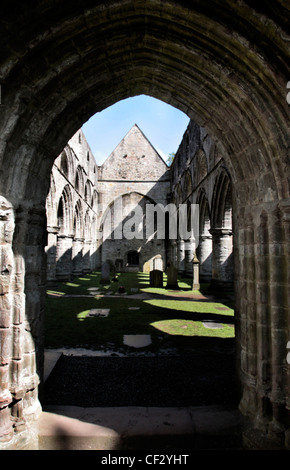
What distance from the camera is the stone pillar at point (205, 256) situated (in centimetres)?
1527

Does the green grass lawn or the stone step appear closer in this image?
the stone step

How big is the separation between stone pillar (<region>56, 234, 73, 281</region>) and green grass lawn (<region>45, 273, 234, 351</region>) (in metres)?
5.31

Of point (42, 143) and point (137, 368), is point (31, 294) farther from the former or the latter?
point (137, 368)

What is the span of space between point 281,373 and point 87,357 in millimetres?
3134

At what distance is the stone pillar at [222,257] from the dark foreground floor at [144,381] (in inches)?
295

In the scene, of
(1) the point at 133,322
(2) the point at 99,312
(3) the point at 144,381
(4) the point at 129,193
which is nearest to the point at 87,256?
(4) the point at 129,193

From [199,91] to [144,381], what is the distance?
3767 millimetres

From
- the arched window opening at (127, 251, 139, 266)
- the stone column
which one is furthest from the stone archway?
the arched window opening at (127, 251, 139, 266)

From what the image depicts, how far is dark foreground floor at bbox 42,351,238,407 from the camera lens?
10.9ft

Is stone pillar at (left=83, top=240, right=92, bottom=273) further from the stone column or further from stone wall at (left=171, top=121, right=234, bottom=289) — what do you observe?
the stone column

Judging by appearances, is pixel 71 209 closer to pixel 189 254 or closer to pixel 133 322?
pixel 189 254

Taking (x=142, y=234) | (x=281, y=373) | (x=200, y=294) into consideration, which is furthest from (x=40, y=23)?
(x=142, y=234)

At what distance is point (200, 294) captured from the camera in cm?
1147

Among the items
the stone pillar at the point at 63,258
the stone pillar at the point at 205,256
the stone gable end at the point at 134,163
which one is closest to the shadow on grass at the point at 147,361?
the stone pillar at the point at 205,256
